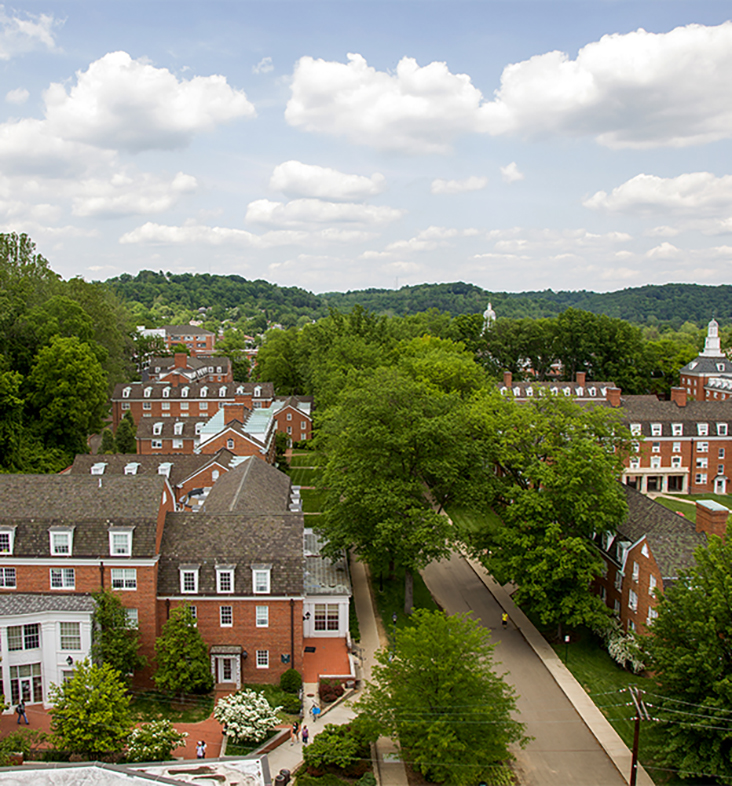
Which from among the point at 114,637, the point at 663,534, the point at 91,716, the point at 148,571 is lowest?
the point at 91,716

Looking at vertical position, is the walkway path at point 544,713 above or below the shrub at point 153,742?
below

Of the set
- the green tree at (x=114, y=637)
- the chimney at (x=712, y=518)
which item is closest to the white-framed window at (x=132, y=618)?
the green tree at (x=114, y=637)

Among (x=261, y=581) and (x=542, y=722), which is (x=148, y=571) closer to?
(x=261, y=581)

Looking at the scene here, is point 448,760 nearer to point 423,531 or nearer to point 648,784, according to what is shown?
point 648,784

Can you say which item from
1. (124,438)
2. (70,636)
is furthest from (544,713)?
(124,438)

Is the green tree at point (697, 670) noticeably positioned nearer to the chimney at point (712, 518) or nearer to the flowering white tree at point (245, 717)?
the chimney at point (712, 518)
